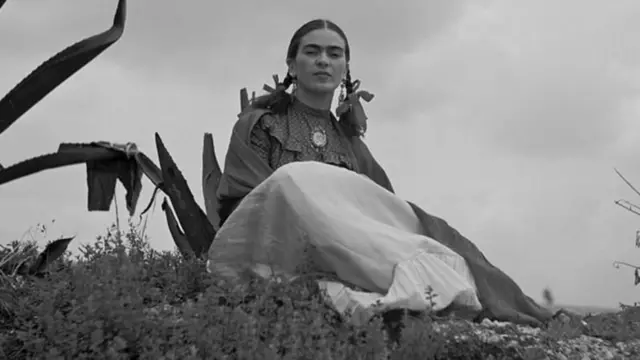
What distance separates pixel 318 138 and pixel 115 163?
1.55 meters

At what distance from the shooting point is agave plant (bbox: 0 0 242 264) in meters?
4.69

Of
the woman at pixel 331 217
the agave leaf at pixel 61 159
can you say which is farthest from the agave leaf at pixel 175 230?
the woman at pixel 331 217

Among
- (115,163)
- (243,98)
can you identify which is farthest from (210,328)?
(243,98)

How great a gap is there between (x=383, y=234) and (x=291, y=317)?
873mm

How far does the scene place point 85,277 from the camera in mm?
3658

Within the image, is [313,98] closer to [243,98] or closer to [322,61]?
[322,61]

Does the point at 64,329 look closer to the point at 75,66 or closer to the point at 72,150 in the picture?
the point at 75,66

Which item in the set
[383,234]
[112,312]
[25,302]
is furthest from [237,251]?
[112,312]

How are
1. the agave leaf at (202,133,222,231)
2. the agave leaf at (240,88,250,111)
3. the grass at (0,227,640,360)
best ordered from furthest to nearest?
the agave leaf at (240,88,250,111) → the agave leaf at (202,133,222,231) → the grass at (0,227,640,360)

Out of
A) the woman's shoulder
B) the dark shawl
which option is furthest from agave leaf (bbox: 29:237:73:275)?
the woman's shoulder

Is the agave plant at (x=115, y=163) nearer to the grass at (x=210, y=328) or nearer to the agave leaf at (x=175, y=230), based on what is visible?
the agave leaf at (x=175, y=230)

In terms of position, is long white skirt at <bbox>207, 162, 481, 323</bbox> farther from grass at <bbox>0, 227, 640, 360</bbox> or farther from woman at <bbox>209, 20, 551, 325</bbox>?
grass at <bbox>0, 227, 640, 360</bbox>

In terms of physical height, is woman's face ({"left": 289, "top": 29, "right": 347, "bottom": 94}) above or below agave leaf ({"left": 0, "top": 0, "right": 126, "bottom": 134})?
above

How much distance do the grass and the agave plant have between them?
0.68 metres
